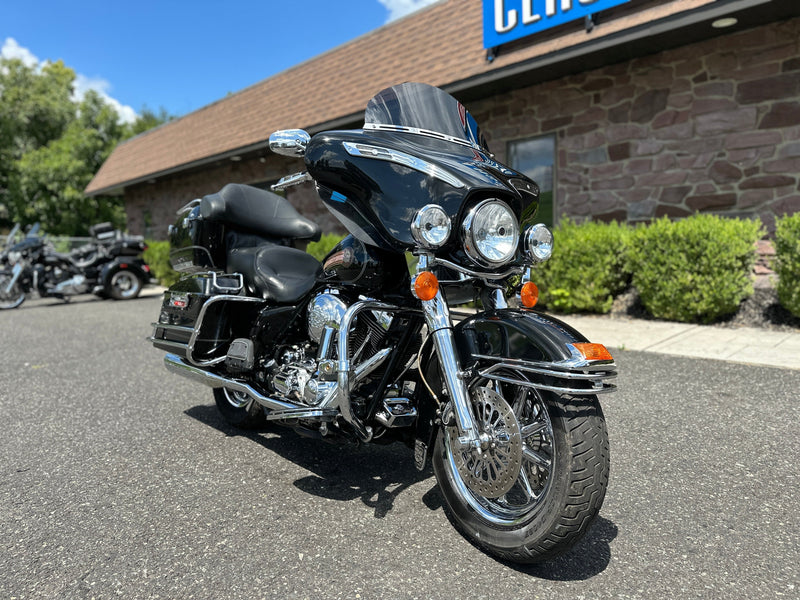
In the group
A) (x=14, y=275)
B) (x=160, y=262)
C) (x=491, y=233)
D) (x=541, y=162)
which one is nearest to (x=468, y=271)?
(x=491, y=233)

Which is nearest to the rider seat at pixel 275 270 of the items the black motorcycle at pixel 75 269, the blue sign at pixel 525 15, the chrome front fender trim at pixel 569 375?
the chrome front fender trim at pixel 569 375

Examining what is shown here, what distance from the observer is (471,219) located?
2186 mm

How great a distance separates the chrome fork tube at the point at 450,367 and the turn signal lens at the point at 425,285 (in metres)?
0.06

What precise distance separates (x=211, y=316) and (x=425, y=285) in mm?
1717

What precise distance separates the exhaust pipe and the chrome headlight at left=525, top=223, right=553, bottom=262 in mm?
1289

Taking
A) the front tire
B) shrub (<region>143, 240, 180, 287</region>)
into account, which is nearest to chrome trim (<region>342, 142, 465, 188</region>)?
the front tire

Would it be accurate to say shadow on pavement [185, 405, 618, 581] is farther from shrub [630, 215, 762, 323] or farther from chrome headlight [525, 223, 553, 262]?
shrub [630, 215, 762, 323]

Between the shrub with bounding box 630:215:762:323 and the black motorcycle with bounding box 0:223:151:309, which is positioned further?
the black motorcycle with bounding box 0:223:151:309

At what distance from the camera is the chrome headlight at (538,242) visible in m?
2.37

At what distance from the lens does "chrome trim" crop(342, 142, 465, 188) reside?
2254 millimetres

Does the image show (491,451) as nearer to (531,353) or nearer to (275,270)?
(531,353)

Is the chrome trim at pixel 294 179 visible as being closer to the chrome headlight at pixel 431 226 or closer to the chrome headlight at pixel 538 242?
the chrome headlight at pixel 431 226

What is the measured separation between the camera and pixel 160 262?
14.4 meters

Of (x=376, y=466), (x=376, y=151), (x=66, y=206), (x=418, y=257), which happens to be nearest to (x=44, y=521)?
(x=376, y=466)
